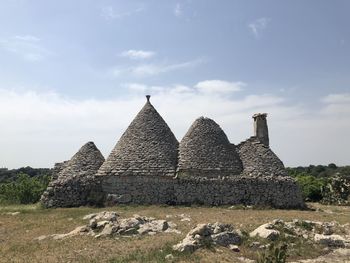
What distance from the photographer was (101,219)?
15.4m

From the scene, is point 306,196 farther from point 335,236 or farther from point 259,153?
point 335,236

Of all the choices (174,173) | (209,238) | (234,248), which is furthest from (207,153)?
(234,248)

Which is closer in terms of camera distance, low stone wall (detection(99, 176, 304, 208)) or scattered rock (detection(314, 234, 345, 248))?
scattered rock (detection(314, 234, 345, 248))

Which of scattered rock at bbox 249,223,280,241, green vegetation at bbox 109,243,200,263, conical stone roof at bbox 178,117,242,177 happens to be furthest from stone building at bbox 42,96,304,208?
green vegetation at bbox 109,243,200,263

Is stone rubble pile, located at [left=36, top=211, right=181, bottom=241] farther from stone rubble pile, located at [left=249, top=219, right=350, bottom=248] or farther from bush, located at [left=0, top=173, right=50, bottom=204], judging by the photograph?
bush, located at [left=0, top=173, right=50, bottom=204]

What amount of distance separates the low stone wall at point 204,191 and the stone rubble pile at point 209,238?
851cm

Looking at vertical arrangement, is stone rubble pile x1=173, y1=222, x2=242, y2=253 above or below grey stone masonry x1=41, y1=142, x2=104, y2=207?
below

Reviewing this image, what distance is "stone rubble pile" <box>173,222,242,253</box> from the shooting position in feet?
37.2

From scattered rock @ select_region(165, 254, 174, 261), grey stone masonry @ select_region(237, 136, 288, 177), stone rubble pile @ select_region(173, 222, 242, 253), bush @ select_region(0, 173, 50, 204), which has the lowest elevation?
scattered rock @ select_region(165, 254, 174, 261)

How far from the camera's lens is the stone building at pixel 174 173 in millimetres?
21625

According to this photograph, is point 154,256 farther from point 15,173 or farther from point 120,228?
point 15,173

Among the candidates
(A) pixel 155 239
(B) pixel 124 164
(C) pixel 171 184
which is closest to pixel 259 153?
(C) pixel 171 184

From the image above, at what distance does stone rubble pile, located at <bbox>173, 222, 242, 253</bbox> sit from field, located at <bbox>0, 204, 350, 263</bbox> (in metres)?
0.26

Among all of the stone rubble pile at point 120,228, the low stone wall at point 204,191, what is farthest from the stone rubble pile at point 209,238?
the low stone wall at point 204,191
